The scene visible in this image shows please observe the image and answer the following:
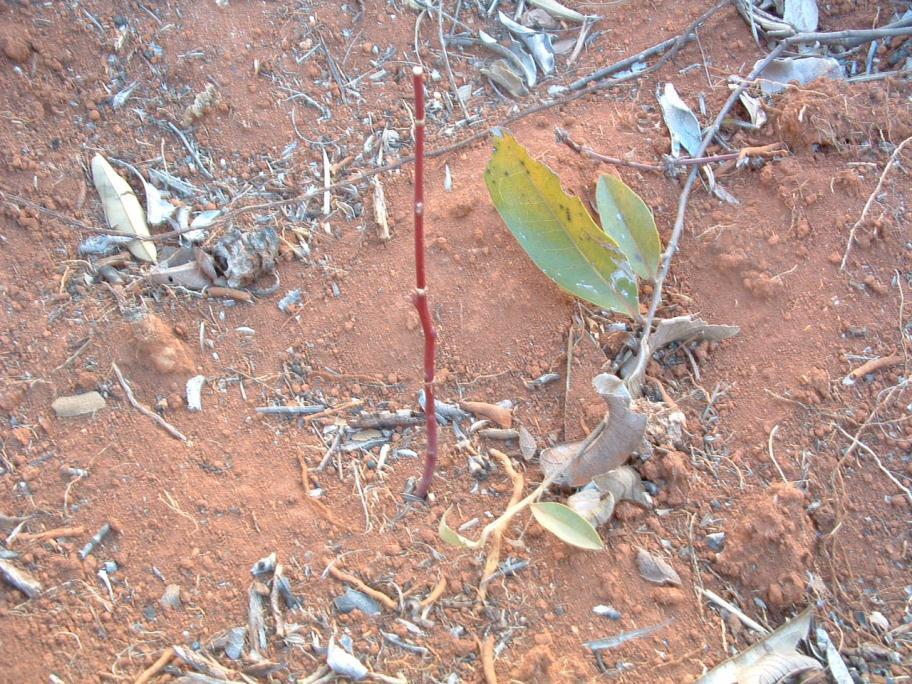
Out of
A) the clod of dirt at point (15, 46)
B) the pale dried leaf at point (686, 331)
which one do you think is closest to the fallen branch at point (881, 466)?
the pale dried leaf at point (686, 331)

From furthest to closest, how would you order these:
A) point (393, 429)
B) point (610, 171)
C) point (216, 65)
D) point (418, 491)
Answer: point (216, 65), point (610, 171), point (393, 429), point (418, 491)

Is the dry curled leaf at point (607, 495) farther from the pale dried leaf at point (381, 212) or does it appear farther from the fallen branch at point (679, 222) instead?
the pale dried leaf at point (381, 212)

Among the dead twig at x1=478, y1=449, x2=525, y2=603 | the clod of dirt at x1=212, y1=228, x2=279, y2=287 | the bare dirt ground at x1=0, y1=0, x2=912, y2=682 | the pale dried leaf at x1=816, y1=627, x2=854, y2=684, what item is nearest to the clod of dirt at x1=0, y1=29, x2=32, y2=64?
the bare dirt ground at x1=0, y1=0, x2=912, y2=682

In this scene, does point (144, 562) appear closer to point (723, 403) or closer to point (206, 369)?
point (206, 369)

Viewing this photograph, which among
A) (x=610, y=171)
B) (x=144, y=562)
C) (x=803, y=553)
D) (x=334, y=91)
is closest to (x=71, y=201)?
(x=334, y=91)

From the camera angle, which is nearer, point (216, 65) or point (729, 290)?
point (729, 290)

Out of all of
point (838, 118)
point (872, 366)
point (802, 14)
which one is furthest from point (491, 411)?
point (802, 14)
